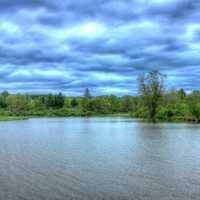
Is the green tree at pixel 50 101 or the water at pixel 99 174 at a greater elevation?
the green tree at pixel 50 101

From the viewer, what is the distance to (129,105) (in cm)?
14062

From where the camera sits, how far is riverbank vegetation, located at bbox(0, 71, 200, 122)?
77.5 meters

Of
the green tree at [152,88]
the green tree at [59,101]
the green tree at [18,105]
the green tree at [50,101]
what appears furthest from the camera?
the green tree at [59,101]

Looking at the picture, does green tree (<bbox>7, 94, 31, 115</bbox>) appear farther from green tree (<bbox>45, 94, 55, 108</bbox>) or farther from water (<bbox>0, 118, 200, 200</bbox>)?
water (<bbox>0, 118, 200, 200</bbox>)

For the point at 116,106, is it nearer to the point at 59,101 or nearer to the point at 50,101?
the point at 59,101

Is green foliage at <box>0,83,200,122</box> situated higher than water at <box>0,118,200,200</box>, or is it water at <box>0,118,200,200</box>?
green foliage at <box>0,83,200,122</box>

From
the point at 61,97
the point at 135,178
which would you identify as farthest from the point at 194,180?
the point at 61,97

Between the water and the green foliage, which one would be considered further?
the green foliage

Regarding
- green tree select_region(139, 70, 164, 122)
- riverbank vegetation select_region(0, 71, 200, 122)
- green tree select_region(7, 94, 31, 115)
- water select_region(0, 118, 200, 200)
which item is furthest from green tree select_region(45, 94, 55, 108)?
water select_region(0, 118, 200, 200)

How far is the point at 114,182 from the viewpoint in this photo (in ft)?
47.9

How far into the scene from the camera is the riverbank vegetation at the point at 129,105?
254ft

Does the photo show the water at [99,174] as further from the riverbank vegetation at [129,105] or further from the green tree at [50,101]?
the green tree at [50,101]

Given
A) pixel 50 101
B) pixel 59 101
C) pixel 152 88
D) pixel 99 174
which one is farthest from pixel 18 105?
pixel 99 174

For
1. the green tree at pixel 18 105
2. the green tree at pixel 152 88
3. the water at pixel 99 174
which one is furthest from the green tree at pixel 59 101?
the water at pixel 99 174
